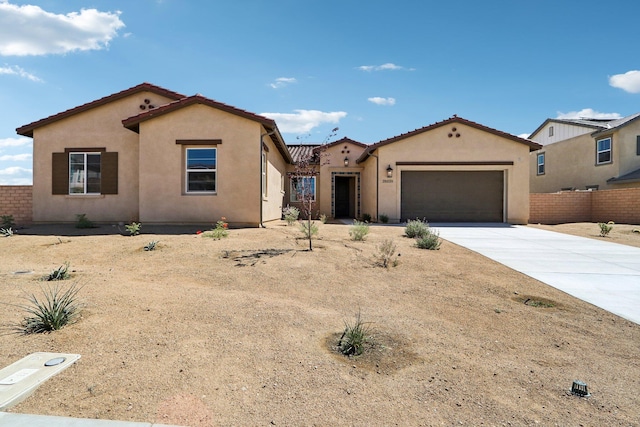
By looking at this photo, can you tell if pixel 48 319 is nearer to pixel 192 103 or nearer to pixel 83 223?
pixel 192 103

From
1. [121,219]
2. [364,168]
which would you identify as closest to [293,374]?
[121,219]

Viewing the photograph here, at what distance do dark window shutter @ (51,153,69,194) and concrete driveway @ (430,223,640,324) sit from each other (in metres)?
13.7

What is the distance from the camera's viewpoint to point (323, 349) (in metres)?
3.29

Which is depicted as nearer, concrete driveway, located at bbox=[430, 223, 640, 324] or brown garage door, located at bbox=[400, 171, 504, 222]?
concrete driveway, located at bbox=[430, 223, 640, 324]

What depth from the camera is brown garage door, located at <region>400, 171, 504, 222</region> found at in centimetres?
1658

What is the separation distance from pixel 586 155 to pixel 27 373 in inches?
1106

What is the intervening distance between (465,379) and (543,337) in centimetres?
147

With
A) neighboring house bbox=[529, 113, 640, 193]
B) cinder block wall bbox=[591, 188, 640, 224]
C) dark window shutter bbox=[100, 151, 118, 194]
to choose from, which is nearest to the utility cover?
dark window shutter bbox=[100, 151, 118, 194]

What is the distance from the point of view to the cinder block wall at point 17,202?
43.9 feet

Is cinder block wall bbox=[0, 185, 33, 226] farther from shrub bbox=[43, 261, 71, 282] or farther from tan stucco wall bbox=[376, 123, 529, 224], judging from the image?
tan stucco wall bbox=[376, 123, 529, 224]

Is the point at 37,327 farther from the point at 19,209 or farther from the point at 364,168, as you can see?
the point at 364,168

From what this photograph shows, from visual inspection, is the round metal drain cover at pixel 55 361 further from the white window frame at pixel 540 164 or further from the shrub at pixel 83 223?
the white window frame at pixel 540 164

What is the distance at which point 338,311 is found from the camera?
4.36 m

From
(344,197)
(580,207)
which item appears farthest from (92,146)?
(580,207)
